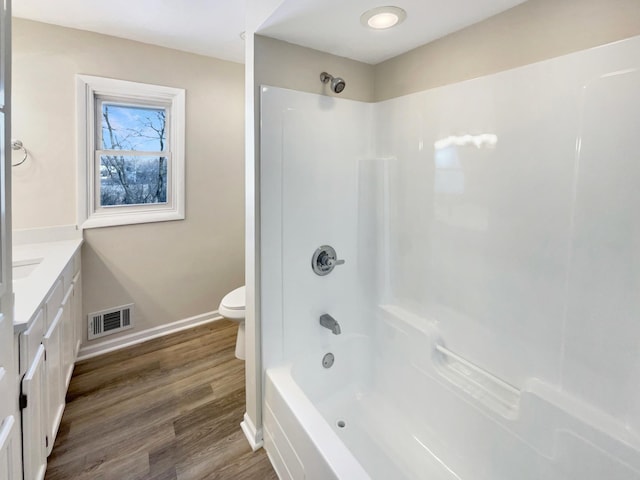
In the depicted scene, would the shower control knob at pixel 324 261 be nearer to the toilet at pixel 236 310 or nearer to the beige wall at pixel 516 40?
the toilet at pixel 236 310

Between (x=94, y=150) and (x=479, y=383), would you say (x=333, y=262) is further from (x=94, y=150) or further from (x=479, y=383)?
(x=94, y=150)

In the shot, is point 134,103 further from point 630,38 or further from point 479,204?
point 630,38

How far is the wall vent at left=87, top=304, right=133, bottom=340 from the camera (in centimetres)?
250

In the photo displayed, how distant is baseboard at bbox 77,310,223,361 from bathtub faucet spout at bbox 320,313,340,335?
5.25 feet

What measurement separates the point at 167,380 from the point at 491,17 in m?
2.71

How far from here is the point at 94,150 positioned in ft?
7.95

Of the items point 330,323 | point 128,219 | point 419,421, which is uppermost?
point 128,219

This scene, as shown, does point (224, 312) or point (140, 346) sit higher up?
point (224, 312)

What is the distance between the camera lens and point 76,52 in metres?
2.22

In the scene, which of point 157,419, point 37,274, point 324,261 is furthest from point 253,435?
point 37,274

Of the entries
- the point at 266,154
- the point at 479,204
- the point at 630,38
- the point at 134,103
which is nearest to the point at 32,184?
the point at 134,103

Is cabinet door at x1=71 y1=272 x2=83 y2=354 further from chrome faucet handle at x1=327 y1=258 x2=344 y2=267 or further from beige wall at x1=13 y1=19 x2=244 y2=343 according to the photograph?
chrome faucet handle at x1=327 y1=258 x2=344 y2=267

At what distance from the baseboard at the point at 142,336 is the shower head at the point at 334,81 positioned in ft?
7.47

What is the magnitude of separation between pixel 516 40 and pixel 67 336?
268cm
